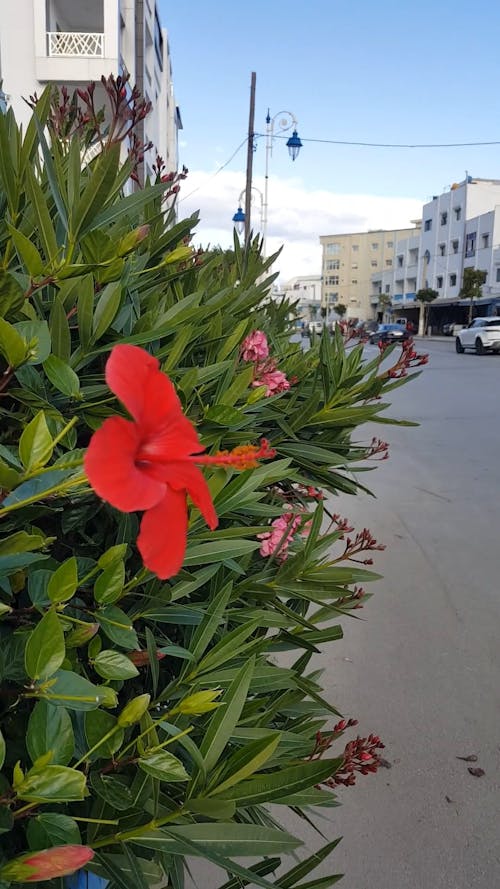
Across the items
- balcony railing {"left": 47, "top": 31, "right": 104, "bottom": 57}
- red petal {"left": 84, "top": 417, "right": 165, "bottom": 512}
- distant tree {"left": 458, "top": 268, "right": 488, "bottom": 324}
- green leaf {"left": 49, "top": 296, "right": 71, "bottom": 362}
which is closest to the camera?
red petal {"left": 84, "top": 417, "right": 165, "bottom": 512}

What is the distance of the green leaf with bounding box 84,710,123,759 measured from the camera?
748mm

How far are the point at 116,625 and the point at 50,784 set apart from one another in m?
0.20

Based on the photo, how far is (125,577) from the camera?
0.93 metres

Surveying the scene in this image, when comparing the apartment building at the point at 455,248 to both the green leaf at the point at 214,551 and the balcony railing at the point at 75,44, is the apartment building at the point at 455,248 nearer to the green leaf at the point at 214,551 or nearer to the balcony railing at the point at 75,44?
the balcony railing at the point at 75,44

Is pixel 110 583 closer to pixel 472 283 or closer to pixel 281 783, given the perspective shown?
pixel 281 783

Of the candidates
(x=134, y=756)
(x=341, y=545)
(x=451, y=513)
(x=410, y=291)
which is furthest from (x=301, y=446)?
(x=410, y=291)

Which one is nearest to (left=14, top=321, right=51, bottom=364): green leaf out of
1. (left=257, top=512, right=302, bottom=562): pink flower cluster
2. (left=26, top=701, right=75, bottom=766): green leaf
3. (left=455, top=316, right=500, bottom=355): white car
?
(left=26, top=701, right=75, bottom=766): green leaf

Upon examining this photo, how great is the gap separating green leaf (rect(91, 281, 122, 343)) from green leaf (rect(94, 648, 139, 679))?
0.42 meters

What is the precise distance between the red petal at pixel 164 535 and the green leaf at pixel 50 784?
0.29 meters

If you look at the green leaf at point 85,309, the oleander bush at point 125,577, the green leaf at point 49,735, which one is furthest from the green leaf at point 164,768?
the green leaf at point 85,309

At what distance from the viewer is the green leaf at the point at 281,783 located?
73 centimetres

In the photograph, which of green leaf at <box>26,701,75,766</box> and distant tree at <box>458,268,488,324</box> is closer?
green leaf at <box>26,701,75,766</box>

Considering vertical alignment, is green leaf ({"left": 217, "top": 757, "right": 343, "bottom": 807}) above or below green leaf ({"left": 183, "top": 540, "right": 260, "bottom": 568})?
below

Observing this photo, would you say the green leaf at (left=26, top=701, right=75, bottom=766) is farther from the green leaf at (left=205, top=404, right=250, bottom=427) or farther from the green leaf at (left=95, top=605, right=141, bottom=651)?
the green leaf at (left=205, top=404, right=250, bottom=427)
